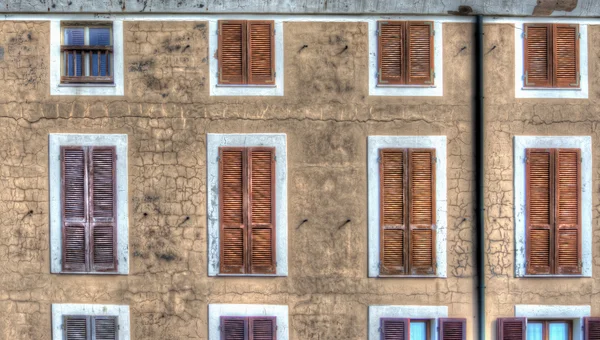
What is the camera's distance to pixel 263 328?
25.6 feet

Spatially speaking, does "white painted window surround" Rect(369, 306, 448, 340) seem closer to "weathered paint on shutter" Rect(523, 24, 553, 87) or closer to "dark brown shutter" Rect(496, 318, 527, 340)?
"dark brown shutter" Rect(496, 318, 527, 340)

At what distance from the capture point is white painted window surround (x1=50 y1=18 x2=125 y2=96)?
7.77 meters

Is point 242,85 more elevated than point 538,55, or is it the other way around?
point 538,55

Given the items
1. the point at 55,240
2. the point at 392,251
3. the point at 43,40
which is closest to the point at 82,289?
the point at 55,240

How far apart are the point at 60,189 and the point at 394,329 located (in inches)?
269

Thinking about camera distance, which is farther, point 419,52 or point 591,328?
point 419,52

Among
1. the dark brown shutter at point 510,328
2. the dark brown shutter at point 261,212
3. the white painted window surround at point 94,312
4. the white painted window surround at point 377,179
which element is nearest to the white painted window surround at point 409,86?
the white painted window surround at point 377,179

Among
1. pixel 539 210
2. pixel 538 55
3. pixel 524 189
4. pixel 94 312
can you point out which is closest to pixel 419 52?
pixel 538 55

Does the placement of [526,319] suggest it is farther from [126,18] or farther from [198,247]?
[126,18]

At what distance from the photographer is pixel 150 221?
7805mm

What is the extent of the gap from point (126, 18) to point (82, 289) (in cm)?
518

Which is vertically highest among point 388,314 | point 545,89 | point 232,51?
point 232,51

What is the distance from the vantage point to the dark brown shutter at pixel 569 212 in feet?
25.4

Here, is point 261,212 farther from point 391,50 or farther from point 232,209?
point 391,50
